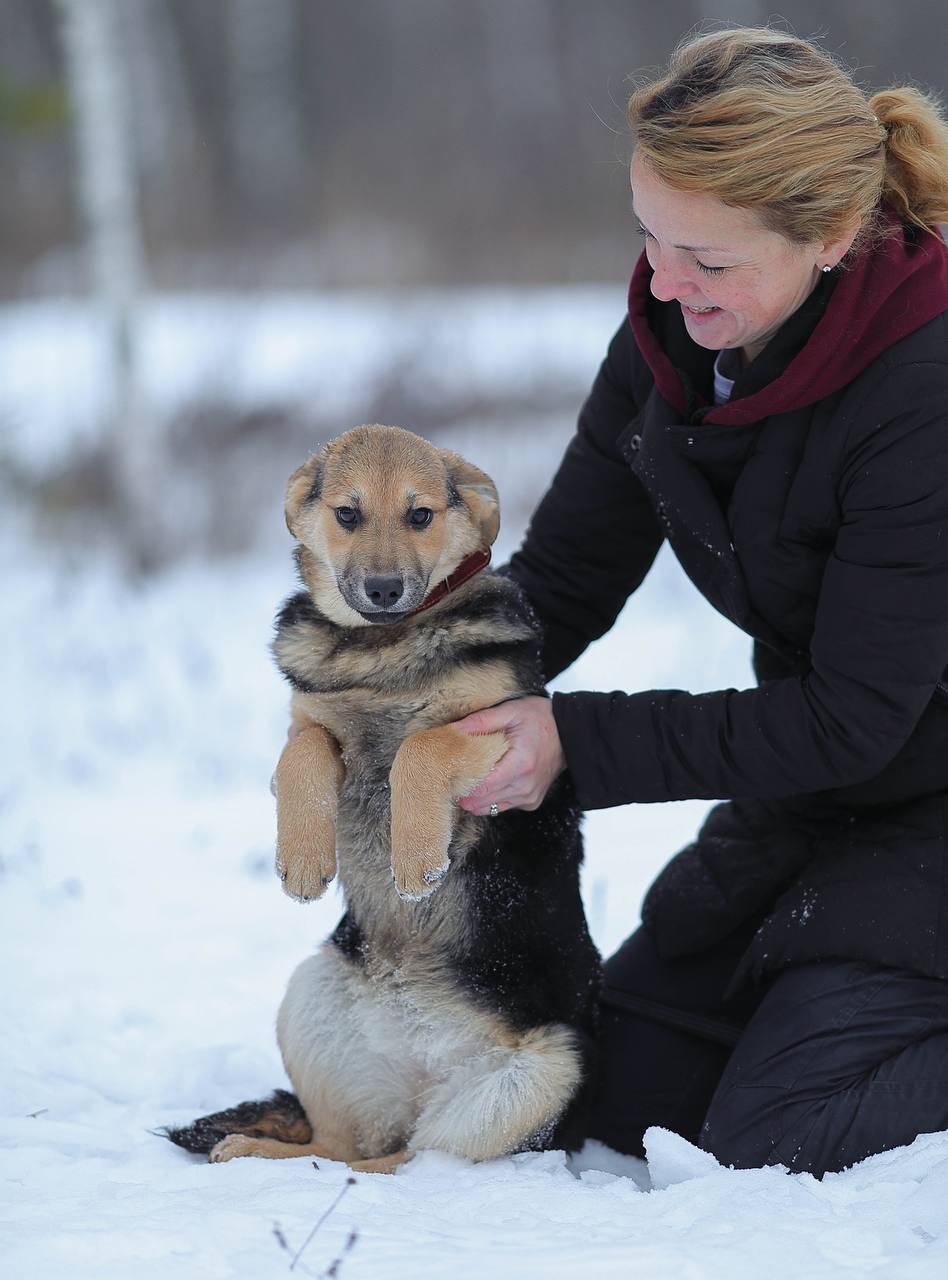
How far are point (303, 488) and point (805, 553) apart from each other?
3.99ft

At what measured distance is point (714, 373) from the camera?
286 cm

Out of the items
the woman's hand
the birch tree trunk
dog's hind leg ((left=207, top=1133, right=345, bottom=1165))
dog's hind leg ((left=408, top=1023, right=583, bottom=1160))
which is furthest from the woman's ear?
the birch tree trunk

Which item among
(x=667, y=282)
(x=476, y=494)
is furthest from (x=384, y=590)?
(x=667, y=282)

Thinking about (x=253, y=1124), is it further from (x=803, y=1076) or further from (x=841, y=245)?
(x=841, y=245)

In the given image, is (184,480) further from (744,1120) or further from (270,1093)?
(744,1120)

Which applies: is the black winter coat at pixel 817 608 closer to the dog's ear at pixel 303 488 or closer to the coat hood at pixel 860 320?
the coat hood at pixel 860 320

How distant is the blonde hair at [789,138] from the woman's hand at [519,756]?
1115mm

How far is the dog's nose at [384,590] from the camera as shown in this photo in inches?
109

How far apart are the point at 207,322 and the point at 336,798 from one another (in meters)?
8.16

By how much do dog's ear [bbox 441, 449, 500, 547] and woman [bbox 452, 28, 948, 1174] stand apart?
35 cm

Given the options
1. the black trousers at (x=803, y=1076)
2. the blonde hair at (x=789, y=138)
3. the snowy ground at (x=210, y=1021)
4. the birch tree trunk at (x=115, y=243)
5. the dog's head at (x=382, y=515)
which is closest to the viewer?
the snowy ground at (x=210, y=1021)

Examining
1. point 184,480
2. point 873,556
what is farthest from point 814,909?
point 184,480

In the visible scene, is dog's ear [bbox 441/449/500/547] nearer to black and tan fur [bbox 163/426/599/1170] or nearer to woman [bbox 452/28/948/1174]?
black and tan fur [bbox 163/426/599/1170]

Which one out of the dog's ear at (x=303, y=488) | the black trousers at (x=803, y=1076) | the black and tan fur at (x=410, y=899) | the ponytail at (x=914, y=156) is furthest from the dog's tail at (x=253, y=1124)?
the ponytail at (x=914, y=156)
